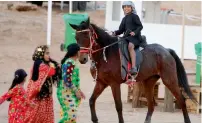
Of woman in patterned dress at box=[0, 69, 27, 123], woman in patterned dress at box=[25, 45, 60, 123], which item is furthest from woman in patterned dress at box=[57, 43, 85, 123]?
woman in patterned dress at box=[0, 69, 27, 123]

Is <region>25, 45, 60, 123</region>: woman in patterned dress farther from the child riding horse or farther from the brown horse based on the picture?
the child riding horse

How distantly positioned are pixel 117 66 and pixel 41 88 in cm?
251

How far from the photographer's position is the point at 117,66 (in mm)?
11273

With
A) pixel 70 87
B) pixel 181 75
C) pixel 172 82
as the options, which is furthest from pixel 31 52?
pixel 70 87

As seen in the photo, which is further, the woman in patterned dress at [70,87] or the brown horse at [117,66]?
the brown horse at [117,66]

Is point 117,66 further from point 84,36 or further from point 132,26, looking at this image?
point 84,36

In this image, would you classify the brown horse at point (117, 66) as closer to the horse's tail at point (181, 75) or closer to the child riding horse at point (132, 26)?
the horse's tail at point (181, 75)

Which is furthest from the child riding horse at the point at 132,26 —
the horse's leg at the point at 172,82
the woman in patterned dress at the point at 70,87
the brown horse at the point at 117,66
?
the woman in patterned dress at the point at 70,87

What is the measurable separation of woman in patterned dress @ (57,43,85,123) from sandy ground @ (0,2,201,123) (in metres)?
2.31

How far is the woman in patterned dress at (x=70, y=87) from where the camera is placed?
9.31 meters

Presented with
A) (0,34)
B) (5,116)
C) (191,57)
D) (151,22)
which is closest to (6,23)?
(0,34)

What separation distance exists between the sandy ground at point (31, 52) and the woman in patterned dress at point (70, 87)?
91.0 inches

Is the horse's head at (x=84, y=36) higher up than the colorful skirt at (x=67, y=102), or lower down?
higher up

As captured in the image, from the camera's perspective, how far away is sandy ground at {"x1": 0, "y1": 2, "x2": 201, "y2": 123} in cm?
1289
